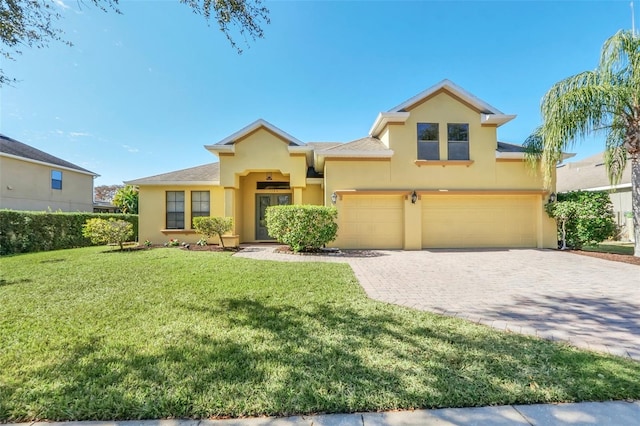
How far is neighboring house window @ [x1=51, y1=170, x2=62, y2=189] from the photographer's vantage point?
824 inches

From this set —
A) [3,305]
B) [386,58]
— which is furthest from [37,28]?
[386,58]

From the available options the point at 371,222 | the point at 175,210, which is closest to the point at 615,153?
the point at 371,222

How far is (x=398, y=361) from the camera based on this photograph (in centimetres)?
302

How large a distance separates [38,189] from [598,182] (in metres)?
40.7

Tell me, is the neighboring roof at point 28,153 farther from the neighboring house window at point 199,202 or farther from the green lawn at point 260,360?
the green lawn at point 260,360

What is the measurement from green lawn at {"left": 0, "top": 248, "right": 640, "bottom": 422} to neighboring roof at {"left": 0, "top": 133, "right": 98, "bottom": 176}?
2043 cm

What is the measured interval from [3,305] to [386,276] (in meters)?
7.99

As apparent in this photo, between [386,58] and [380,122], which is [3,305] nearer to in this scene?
[380,122]

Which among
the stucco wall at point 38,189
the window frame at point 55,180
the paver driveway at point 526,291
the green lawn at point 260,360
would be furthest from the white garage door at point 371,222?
the window frame at point 55,180

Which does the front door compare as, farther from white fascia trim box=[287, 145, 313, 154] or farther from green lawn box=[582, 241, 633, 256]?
green lawn box=[582, 241, 633, 256]

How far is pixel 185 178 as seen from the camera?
14539 mm

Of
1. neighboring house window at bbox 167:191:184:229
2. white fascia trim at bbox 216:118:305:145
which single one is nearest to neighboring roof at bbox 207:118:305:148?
white fascia trim at bbox 216:118:305:145

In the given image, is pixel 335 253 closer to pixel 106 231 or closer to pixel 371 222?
pixel 371 222

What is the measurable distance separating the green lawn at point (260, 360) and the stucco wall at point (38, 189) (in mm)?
19425
